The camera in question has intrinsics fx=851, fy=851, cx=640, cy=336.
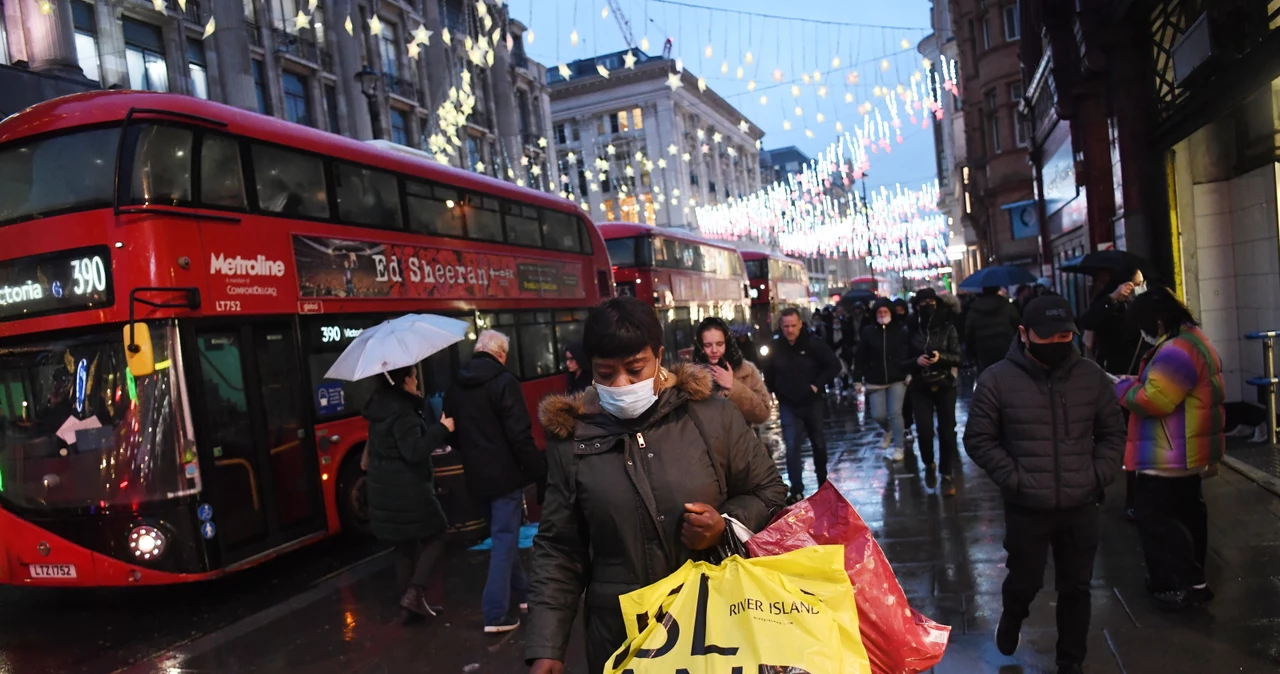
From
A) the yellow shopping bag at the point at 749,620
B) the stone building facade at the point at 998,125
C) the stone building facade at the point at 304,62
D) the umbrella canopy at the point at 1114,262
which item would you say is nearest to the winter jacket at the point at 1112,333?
the umbrella canopy at the point at 1114,262

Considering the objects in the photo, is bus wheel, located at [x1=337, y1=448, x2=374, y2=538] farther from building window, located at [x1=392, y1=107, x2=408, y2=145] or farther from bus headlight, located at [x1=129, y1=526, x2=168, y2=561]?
building window, located at [x1=392, y1=107, x2=408, y2=145]

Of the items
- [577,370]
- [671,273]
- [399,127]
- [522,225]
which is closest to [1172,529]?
[577,370]

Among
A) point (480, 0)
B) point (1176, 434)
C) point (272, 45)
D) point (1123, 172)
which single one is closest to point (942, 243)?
point (480, 0)

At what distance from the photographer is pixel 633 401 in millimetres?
2488

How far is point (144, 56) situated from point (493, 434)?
19.9m

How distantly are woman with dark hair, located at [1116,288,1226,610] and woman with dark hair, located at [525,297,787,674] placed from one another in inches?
121

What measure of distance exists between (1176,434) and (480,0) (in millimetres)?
25768

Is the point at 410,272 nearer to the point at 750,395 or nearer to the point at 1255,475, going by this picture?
the point at 750,395

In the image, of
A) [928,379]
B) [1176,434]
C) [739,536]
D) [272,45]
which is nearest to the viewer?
[739,536]

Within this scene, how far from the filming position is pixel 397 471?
219 inches

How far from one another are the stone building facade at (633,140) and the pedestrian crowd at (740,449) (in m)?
52.0

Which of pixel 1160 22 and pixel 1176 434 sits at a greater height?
pixel 1160 22

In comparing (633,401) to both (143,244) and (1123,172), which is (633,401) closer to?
(143,244)

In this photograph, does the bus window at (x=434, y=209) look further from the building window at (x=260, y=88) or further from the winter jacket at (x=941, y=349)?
the building window at (x=260, y=88)
